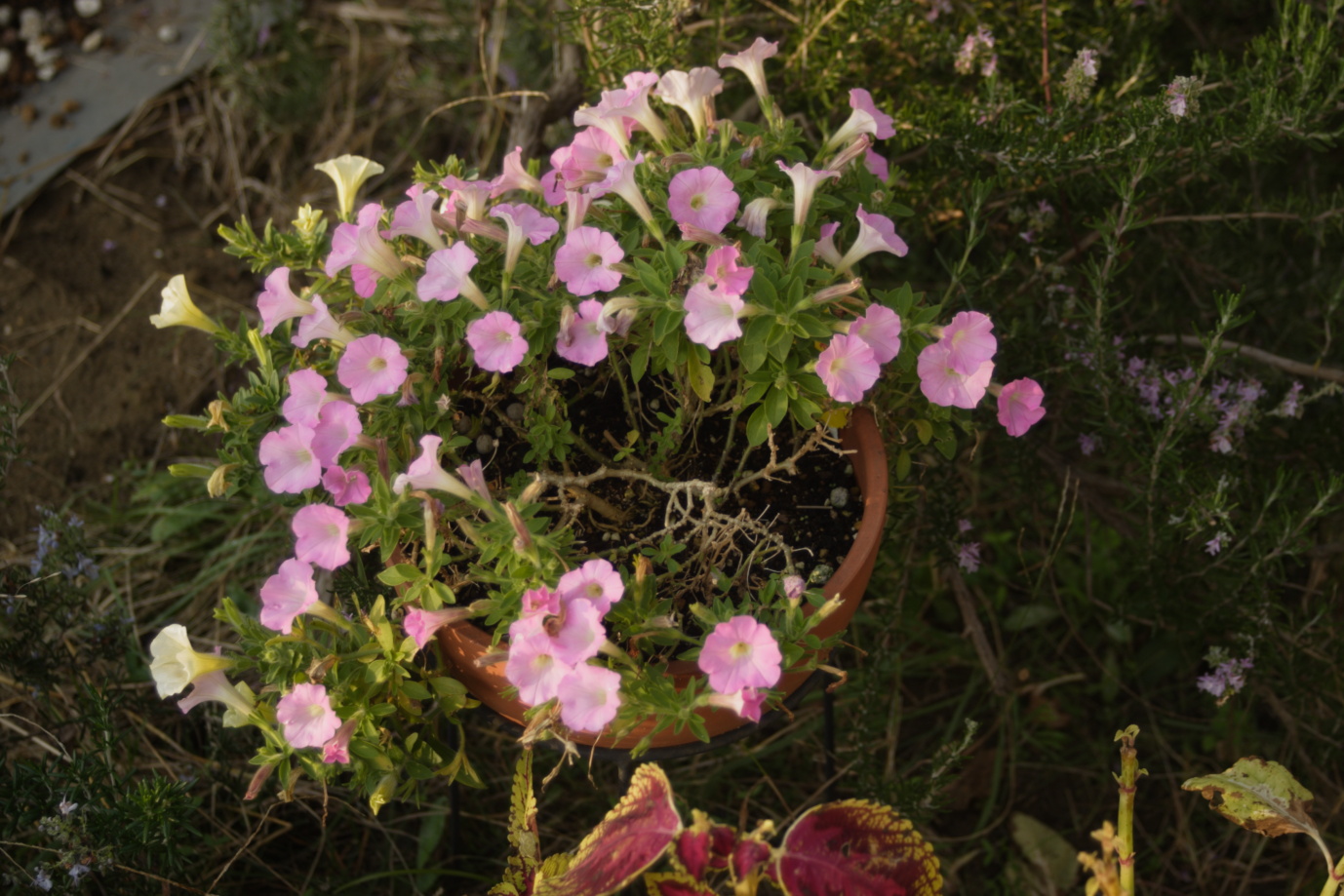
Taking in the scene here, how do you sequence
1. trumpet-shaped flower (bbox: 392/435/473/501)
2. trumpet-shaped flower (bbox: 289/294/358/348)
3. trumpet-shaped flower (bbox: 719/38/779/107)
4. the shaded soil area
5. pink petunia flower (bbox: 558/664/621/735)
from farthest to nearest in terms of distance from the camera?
the shaded soil area, trumpet-shaped flower (bbox: 719/38/779/107), trumpet-shaped flower (bbox: 289/294/358/348), trumpet-shaped flower (bbox: 392/435/473/501), pink petunia flower (bbox: 558/664/621/735)

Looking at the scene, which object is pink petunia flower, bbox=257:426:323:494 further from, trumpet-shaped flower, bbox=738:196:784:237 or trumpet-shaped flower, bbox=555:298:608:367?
trumpet-shaped flower, bbox=738:196:784:237

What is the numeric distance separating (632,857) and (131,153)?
2680 mm

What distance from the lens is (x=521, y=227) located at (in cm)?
135

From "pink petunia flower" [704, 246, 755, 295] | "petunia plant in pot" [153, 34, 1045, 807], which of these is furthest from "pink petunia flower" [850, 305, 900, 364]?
"pink petunia flower" [704, 246, 755, 295]

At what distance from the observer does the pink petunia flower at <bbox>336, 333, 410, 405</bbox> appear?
128cm

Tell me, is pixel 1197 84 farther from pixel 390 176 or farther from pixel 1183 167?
pixel 390 176

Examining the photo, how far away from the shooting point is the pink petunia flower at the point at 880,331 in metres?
1.27

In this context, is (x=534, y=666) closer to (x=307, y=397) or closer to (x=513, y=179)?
(x=307, y=397)

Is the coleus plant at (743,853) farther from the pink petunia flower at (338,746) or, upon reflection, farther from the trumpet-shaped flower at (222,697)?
the trumpet-shaped flower at (222,697)

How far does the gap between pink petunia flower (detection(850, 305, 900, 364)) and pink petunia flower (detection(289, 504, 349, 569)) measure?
0.66 meters

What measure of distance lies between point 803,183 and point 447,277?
1.54 feet

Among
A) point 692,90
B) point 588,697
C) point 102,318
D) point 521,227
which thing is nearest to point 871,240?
point 692,90

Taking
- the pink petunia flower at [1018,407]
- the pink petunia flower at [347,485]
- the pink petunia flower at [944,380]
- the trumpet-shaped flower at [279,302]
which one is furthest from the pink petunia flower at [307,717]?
the pink petunia flower at [1018,407]

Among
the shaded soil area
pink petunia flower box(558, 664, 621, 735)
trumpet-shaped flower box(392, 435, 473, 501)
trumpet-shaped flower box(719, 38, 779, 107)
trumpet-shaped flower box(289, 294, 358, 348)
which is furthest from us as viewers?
the shaded soil area
